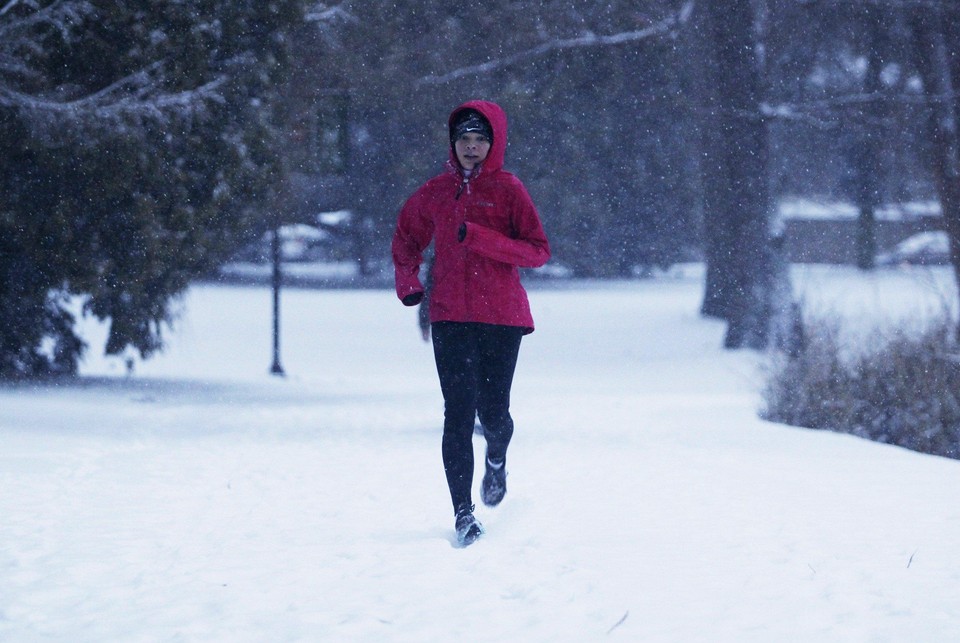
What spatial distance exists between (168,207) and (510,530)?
8.18m

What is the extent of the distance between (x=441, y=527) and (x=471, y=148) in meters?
1.88

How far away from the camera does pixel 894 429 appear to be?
10.9 m

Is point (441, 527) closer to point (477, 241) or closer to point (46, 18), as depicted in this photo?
point (477, 241)

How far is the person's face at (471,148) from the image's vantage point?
19.5ft

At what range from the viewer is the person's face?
19.5 ft

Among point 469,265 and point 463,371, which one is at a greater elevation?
point 469,265

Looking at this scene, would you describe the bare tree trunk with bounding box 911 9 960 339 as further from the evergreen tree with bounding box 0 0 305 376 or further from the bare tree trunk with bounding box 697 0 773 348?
the evergreen tree with bounding box 0 0 305 376

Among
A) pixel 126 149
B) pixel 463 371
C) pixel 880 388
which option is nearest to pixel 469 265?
pixel 463 371

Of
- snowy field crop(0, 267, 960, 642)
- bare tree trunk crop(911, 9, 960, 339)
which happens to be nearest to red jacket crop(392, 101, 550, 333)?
snowy field crop(0, 267, 960, 642)

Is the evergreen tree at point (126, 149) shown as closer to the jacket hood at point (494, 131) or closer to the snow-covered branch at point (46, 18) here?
the snow-covered branch at point (46, 18)

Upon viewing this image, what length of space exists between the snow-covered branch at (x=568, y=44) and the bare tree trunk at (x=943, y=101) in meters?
4.77

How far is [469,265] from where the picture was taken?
5.91m

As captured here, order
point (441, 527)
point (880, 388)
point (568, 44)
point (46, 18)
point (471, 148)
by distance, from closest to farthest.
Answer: point (471, 148) < point (441, 527) < point (880, 388) < point (46, 18) < point (568, 44)

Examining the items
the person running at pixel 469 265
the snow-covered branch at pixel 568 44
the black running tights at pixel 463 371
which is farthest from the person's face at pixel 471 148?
the snow-covered branch at pixel 568 44
